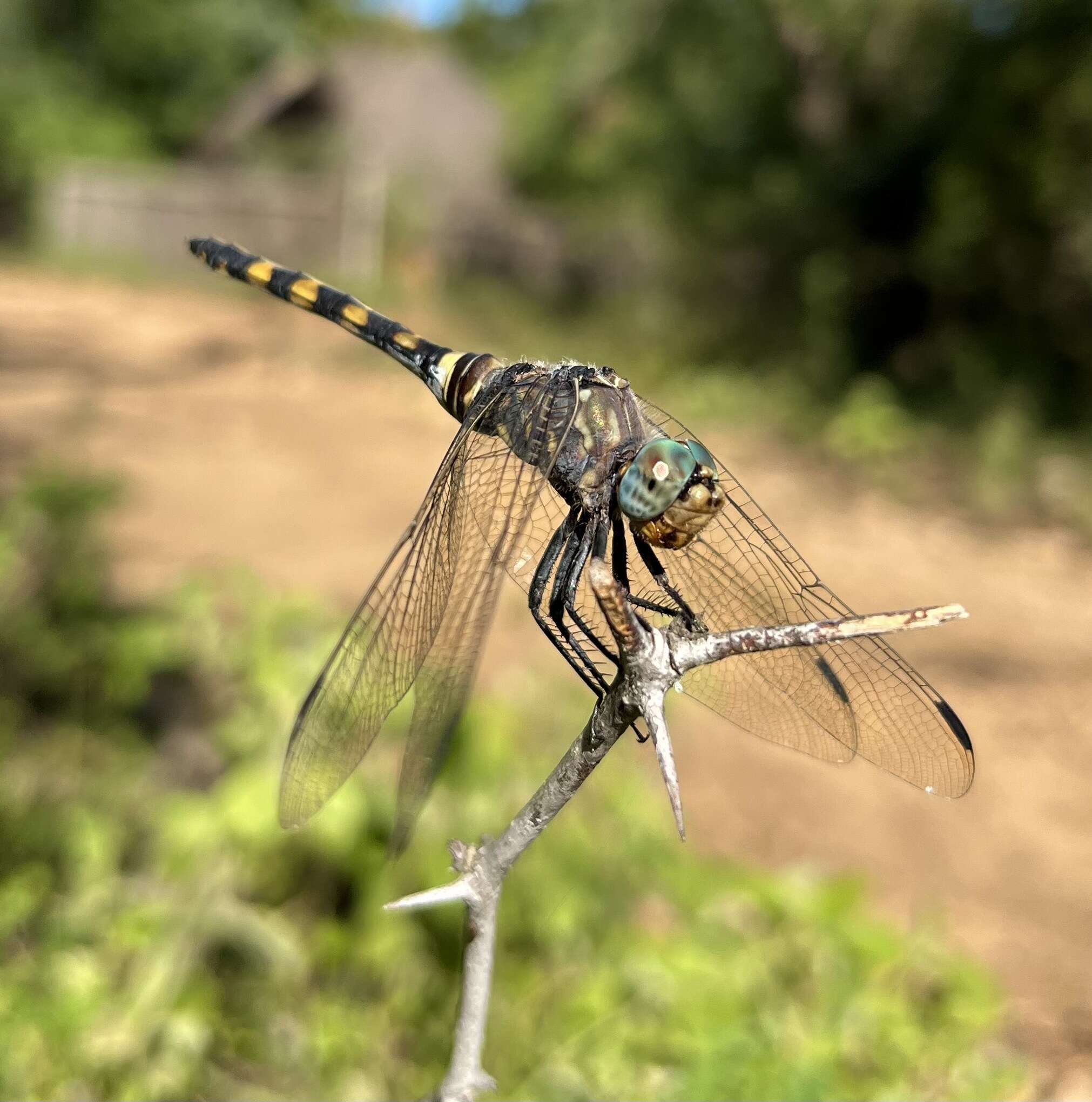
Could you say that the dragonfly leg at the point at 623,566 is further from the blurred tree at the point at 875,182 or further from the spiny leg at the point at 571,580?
the blurred tree at the point at 875,182

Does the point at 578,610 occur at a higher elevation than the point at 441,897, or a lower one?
higher

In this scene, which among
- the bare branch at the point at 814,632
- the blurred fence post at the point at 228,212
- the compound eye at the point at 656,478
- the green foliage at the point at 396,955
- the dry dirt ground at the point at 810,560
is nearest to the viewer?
the bare branch at the point at 814,632

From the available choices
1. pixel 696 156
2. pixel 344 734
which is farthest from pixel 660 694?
pixel 696 156

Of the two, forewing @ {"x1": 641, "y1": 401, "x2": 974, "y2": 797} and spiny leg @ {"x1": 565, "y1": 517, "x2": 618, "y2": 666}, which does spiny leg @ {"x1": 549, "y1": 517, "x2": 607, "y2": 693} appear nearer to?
spiny leg @ {"x1": 565, "y1": 517, "x2": 618, "y2": 666}

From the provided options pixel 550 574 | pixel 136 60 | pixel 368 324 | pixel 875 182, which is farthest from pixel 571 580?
pixel 136 60

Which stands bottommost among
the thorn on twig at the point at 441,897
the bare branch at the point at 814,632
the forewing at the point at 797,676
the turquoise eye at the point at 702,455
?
the thorn on twig at the point at 441,897

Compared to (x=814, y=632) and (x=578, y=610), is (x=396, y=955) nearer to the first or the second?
(x=578, y=610)

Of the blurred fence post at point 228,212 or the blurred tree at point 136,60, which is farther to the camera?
the blurred tree at point 136,60

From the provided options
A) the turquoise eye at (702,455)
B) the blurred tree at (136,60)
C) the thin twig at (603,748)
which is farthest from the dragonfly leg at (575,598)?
the blurred tree at (136,60)
